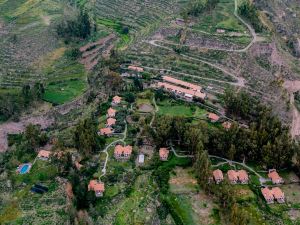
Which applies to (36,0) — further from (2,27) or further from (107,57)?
(107,57)

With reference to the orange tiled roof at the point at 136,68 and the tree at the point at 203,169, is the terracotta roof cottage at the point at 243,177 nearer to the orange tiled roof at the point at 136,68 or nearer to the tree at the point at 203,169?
the tree at the point at 203,169

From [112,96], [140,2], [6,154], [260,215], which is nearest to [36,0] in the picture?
[140,2]

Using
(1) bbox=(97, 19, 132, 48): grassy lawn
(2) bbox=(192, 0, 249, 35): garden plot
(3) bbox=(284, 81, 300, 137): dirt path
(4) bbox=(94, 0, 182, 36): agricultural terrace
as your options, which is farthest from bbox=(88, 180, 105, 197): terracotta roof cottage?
(4) bbox=(94, 0, 182, 36): agricultural terrace

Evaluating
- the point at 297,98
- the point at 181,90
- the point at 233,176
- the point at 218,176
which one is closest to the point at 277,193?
the point at 233,176

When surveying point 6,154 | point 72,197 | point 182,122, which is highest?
point 182,122

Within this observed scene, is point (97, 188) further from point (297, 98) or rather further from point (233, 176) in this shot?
point (297, 98)

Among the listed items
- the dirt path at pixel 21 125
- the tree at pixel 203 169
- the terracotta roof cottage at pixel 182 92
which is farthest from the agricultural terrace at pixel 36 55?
the tree at pixel 203 169
